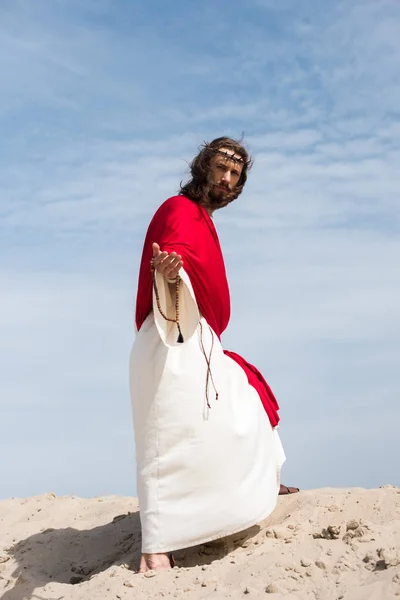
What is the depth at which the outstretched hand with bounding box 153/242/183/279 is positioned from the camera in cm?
479

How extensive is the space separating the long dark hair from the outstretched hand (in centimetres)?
82

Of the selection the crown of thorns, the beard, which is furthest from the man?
the crown of thorns

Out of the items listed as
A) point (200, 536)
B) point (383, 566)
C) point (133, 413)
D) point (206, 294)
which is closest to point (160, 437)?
point (133, 413)

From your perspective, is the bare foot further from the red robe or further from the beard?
the beard

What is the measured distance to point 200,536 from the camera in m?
4.88

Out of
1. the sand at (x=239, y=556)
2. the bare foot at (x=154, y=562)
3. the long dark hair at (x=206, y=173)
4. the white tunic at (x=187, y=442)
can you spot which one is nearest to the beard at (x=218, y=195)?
the long dark hair at (x=206, y=173)

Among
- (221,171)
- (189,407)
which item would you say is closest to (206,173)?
(221,171)


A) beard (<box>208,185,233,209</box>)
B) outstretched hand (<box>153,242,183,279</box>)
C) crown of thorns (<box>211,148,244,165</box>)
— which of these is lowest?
outstretched hand (<box>153,242,183,279</box>)

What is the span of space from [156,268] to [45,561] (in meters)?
2.48

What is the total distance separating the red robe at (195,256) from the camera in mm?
5066

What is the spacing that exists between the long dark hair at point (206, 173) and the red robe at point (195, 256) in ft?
0.43

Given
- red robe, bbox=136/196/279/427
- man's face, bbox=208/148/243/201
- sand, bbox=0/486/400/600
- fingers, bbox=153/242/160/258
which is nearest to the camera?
sand, bbox=0/486/400/600

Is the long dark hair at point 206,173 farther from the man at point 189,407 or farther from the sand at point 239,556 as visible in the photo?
the sand at point 239,556

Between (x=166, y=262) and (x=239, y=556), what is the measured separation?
1.87m
